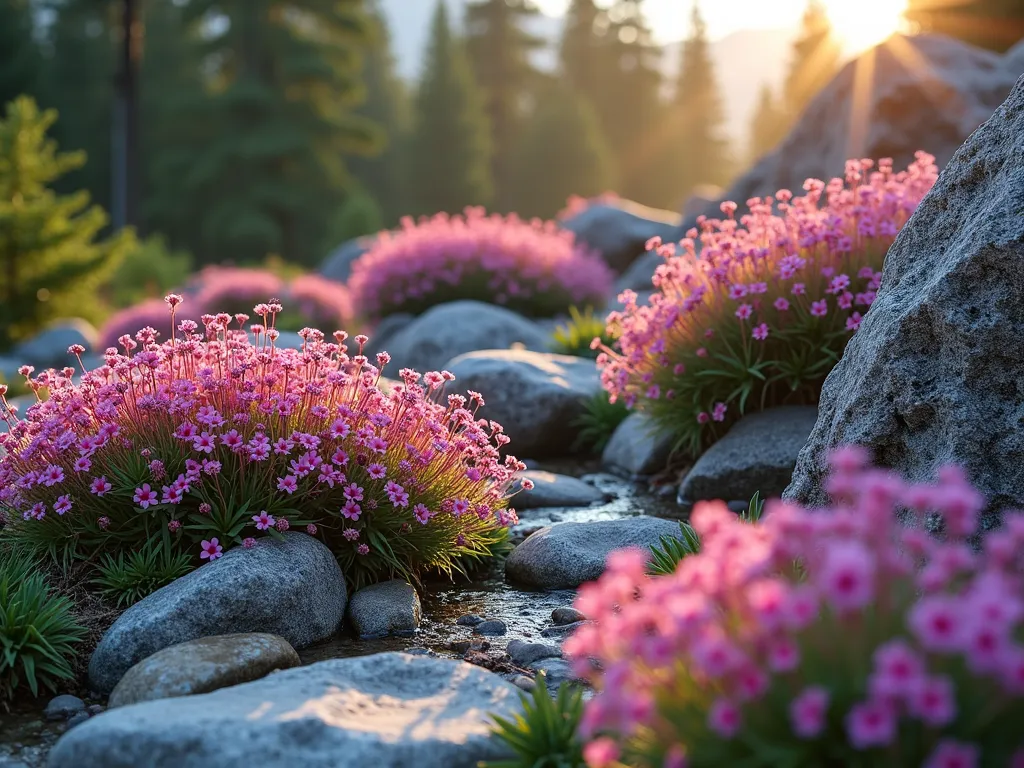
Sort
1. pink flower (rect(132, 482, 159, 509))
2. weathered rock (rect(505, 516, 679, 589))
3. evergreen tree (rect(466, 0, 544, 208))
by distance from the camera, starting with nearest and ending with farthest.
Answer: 1. pink flower (rect(132, 482, 159, 509))
2. weathered rock (rect(505, 516, 679, 589))
3. evergreen tree (rect(466, 0, 544, 208))

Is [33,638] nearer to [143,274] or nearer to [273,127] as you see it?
[143,274]

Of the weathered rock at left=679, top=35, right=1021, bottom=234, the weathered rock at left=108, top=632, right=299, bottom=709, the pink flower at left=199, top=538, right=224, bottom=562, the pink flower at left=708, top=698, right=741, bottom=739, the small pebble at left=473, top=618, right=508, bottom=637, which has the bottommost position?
the small pebble at left=473, top=618, right=508, bottom=637

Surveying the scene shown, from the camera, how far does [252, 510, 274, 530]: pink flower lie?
13.8ft

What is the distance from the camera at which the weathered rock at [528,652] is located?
4.07 m

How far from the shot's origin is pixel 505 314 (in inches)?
431

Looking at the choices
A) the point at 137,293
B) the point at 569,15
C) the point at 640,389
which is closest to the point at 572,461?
the point at 640,389

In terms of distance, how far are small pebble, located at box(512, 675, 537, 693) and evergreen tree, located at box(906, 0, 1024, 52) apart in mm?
16249

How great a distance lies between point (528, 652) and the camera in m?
4.09

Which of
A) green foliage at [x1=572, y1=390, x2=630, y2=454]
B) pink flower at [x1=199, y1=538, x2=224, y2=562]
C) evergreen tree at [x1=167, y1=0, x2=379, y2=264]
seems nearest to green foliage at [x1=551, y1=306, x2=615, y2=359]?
green foliage at [x1=572, y1=390, x2=630, y2=454]

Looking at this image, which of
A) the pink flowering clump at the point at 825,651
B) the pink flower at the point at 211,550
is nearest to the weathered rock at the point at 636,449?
the pink flower at the point at 211,550

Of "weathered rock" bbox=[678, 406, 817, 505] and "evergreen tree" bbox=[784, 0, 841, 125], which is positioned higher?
"evergreen tree" bbox=[784, 0, 841, 125]

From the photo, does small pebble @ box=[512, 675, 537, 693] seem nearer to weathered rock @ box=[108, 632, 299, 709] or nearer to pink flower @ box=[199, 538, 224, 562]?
weathered rock @ box=[108, 632, 299, 709]

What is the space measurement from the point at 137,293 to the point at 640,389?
1921 centimetres

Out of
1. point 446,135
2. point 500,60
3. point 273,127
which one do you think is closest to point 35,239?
point 273,127
